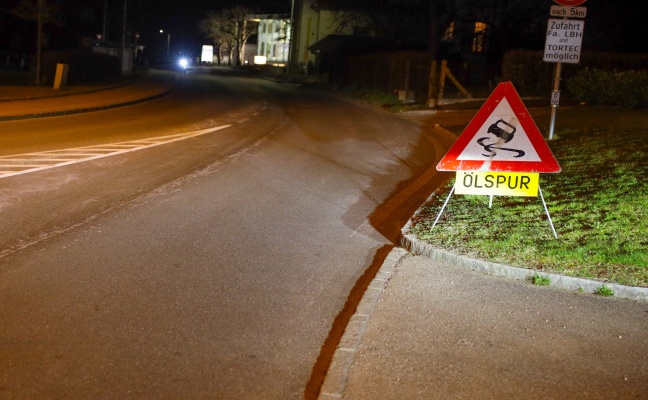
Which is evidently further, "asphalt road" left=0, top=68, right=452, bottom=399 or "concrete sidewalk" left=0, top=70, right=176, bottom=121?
"concrete sidewalk" left=0, top=70, right=176, bottom=121

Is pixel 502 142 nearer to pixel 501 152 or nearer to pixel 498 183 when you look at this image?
pixel 501 152

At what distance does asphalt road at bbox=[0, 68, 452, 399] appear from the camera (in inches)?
191

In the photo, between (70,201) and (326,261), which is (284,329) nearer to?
(326,261)

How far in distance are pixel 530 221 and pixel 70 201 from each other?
6170 millimetres

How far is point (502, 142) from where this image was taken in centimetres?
866

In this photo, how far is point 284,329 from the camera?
567 centimetres

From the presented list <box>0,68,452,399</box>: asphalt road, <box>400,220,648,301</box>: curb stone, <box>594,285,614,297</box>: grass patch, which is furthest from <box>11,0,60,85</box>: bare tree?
<box>594,285,614,297</box>: grass patch

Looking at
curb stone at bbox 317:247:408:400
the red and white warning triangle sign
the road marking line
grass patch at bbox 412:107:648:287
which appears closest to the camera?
curb stone at bbox 317:247:408:400

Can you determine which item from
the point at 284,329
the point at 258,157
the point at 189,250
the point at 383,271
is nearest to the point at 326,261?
the point at 383,271

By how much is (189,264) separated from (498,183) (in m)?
3.81

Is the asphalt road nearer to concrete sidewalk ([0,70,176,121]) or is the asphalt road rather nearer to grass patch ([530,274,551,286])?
grass patch ([530,274,551,286])

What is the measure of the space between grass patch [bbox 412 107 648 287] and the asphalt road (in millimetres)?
862

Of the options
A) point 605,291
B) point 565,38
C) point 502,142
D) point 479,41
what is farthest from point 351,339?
point 479,41

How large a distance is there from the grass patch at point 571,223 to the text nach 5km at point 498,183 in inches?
17.5
